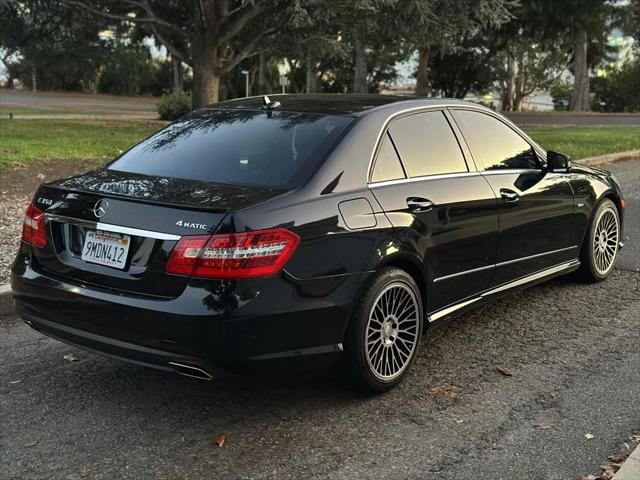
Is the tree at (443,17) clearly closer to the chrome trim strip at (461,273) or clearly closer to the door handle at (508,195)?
the door handle at (508,195)

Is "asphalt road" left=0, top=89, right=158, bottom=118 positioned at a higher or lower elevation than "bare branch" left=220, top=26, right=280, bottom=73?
lower

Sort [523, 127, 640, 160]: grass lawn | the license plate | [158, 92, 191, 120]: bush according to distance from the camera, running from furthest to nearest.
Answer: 1. [158, 92, 191, 120]: bush
2. [523, 127, 640, 160]: grass lawn
3. the license plate

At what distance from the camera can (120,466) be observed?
10.5 feet

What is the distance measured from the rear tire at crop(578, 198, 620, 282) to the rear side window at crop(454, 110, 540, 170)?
3.22 feet

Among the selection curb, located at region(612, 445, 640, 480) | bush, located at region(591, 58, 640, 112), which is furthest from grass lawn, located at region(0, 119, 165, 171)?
bush, located at region(591, 58, 640, 112)

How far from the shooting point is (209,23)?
19.6 m

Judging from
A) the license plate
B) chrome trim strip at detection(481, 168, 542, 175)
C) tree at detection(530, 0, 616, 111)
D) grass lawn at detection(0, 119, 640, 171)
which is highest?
tree at detection(530, 0, 616, 111)

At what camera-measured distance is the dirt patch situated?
263 inches

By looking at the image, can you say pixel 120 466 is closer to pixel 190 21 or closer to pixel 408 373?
pixel 408 373

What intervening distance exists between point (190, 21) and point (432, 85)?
30342 mm

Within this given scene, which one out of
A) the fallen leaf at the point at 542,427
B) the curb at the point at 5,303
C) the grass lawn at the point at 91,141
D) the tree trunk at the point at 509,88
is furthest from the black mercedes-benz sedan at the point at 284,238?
the tree trunk at the point at 509,88

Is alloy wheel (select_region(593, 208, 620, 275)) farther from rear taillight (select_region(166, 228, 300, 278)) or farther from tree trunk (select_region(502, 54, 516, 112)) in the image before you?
tree trunk (select_region(502, 54, 516, 112))

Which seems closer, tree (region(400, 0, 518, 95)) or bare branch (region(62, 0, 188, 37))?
tree (region(400, 0, 518, 95))

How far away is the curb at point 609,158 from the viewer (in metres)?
14.5
